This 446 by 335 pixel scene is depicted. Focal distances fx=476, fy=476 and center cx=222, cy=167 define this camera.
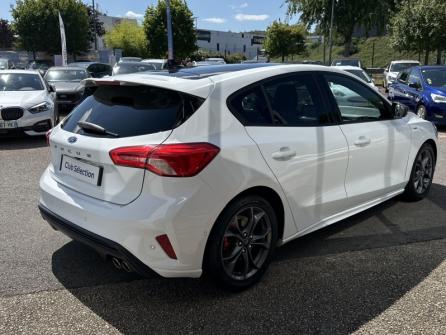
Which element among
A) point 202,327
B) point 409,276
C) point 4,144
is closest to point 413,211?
point 409,276

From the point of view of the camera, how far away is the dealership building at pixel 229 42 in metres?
101

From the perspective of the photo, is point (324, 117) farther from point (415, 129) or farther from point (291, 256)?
point (415, 129)

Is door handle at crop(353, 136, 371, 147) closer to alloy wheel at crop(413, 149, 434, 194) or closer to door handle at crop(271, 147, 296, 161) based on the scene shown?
door handle at crop(271, 147, 296, 161)

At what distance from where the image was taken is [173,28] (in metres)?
42.2

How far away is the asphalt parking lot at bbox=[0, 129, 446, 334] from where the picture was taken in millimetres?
3010

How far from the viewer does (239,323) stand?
302 centimetres

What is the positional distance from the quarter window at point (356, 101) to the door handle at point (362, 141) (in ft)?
0.59

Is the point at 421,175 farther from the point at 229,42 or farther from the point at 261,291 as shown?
the point at 229,42

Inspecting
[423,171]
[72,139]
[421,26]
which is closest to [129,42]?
[421,26]

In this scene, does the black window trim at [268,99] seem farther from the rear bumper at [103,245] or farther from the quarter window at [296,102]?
the rear bumper at [103,245]

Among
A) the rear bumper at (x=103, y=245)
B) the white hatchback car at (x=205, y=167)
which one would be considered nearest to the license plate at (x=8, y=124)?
the white hatchback car at (x=205, y=167)

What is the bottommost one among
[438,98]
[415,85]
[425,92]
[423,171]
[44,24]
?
[423,171]

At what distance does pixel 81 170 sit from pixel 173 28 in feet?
135

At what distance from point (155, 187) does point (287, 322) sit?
3.94 ft
